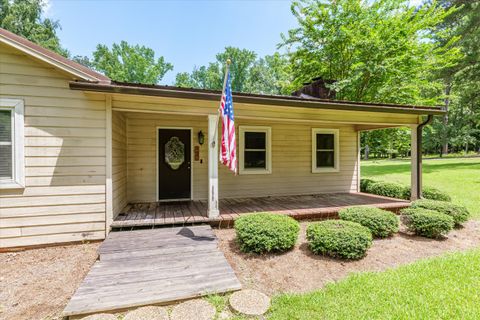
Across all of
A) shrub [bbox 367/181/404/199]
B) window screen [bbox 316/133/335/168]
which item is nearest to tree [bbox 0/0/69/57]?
window screen [bbox 316/133/335/168]

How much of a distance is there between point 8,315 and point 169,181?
13.1ft

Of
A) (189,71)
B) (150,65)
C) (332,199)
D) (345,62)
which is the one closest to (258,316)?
(332,199)

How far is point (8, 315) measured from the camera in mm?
2289

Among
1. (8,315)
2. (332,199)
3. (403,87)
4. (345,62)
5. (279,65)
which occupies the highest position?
(279,65)

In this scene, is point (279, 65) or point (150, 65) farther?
point (150, 65)

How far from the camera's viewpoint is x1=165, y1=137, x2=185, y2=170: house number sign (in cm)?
607

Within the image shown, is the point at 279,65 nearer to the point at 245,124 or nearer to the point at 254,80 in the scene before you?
the point at 245,124

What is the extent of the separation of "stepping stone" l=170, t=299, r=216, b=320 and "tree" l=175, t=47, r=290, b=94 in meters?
28.1

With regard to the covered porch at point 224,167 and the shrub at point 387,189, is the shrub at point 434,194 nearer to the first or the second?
the covered porch at point 224,167

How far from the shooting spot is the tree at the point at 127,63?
26.1 metres

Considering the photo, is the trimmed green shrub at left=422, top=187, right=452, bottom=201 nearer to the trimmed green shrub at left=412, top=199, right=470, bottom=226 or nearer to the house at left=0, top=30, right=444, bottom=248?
the house at left=0, top=30, right=444, bottom=248

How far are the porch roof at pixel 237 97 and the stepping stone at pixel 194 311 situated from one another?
3.20 meters

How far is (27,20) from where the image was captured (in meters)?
18.9

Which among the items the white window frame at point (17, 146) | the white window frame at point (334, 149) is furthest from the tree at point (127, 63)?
the white window frame at point (17, 146)
